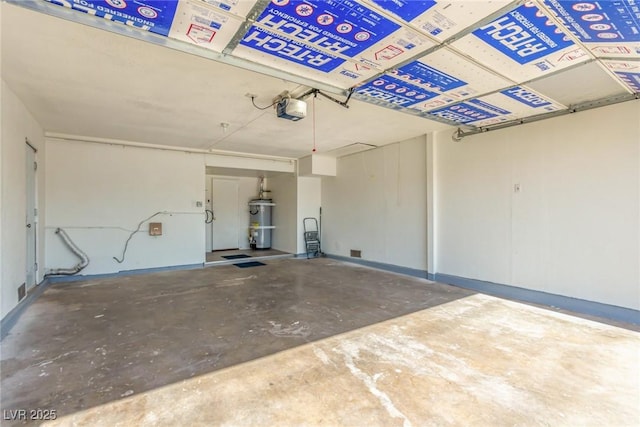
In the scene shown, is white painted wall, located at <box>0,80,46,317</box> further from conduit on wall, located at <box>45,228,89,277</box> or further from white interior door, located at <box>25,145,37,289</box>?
conduit on wall, located at <box>45,228,89,277</box>

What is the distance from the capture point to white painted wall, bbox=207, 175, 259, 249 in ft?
30.5

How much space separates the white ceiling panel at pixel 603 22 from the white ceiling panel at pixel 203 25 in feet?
6.89

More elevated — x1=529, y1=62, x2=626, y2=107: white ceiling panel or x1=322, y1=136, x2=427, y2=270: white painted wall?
x1=529, y1=62, x2=626, y2=107: white ceiling panel

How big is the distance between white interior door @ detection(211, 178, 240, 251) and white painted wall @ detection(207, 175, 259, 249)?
0.11 m

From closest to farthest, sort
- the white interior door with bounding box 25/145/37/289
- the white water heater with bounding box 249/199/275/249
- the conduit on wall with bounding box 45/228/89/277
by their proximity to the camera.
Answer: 1. the white interior door with bounding box 25/145/37/289
2. the conduit on wall with bounding box 45/228/89/277
3. the white water heater with bounding box 249/199/275/249

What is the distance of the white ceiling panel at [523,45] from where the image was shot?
207 cm

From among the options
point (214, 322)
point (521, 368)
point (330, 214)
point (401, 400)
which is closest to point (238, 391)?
point (401, 400)

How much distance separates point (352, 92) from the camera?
330 centimetres

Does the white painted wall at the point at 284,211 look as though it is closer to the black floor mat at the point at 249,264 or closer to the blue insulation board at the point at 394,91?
the black floor mat at the point at 249,264

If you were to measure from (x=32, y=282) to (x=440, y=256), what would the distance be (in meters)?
6.41

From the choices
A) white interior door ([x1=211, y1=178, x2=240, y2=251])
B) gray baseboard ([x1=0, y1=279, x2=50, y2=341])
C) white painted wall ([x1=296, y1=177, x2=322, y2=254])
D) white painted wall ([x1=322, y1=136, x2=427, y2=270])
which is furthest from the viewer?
white interior door ([x1=211, y1=178, x2=240, y2=251])

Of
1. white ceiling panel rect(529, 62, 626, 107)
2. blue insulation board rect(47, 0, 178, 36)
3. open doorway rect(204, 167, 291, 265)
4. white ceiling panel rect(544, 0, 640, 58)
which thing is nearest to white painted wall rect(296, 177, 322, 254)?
open doorway rect(204, 167, 291, 265)

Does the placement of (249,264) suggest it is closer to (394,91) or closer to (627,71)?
(394,91)

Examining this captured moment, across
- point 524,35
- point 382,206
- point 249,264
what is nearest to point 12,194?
point 249,264
